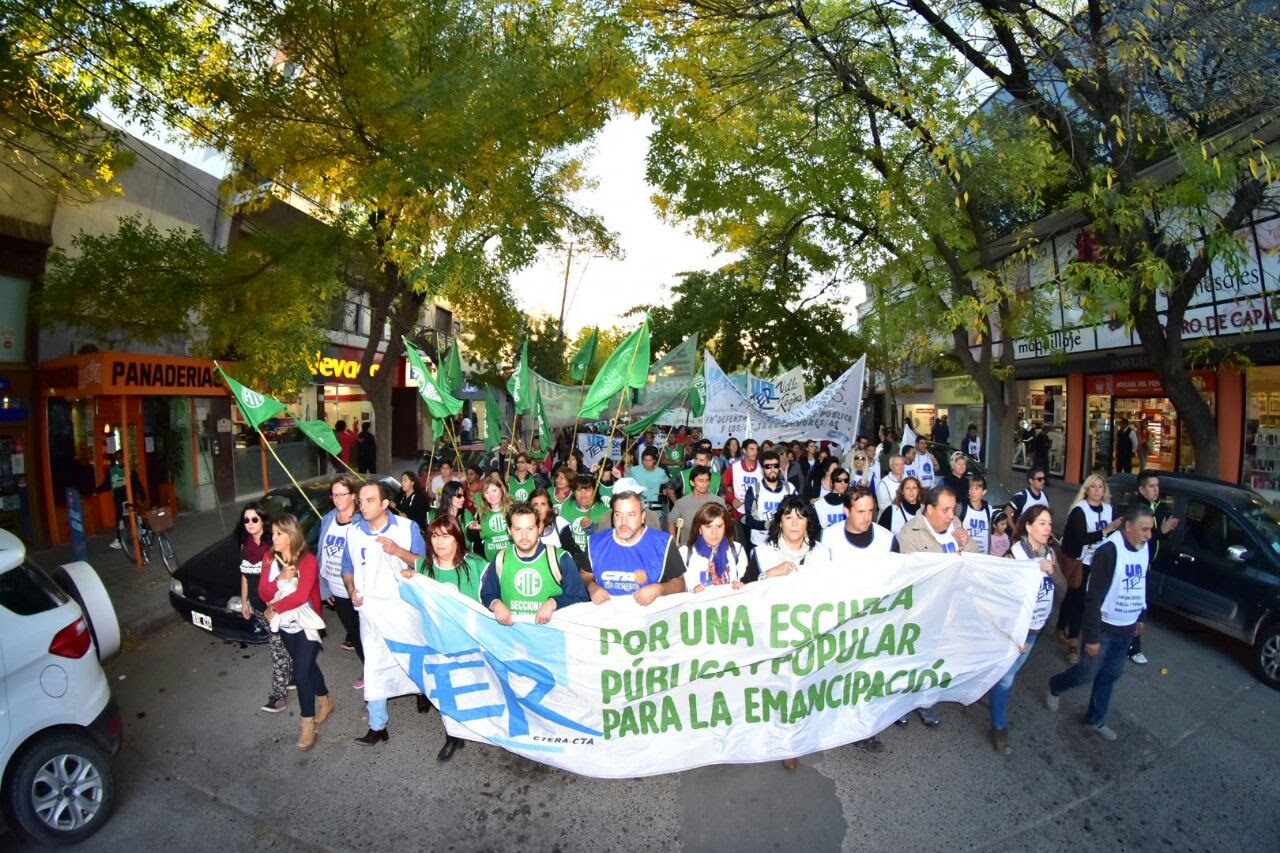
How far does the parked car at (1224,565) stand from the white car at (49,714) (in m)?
8.43

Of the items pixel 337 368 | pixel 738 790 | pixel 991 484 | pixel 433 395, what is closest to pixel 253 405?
pixel 433 395

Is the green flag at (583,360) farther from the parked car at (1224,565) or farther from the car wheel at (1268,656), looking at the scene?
the car wheel at (1268,656)

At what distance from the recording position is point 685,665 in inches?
168

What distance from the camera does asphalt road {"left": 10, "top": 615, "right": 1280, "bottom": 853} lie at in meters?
3.85

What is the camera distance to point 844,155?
10906mm

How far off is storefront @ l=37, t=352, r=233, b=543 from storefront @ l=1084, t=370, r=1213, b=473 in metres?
18.4

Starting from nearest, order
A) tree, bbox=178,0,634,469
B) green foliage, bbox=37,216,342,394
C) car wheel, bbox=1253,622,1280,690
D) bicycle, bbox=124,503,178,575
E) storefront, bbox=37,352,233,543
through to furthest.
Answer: car wheel, bbox=1253,622,1280,690 < tree, bbox=178,0,634,469 < green foliage, bbox=37,216,342,394 < bicycle, bbox=124,503,178,575 < storefront, bbox=37,352,233,543

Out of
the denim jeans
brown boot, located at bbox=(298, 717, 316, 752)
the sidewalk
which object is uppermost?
the denim jeans

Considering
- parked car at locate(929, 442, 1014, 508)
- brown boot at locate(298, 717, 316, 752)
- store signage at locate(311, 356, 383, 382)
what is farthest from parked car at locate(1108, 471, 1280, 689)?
store signage at locate(311, 356, 383, 382)

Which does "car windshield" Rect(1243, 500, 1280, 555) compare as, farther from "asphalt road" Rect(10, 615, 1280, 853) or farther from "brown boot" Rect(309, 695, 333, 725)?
"brown boot" Rect(309, 695, 333, 725)

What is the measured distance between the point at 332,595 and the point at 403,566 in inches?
46.5

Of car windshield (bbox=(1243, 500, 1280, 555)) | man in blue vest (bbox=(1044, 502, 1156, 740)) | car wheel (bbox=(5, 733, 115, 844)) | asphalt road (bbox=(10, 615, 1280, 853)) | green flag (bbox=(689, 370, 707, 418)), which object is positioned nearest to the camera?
car wheel (bbox=(5, 733, 115, 844))

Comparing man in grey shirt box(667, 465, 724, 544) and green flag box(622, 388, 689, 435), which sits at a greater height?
green flag box(622, 388, 689, 435)

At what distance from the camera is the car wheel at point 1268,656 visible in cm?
563
